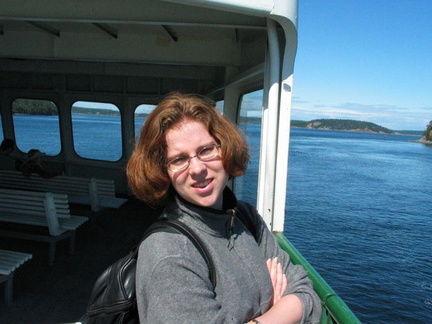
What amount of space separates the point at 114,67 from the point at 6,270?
4617 mm

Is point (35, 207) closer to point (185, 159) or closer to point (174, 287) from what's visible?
point (185, 159)

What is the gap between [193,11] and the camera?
2.62 metres

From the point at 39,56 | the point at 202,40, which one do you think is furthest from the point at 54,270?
the point at 202,40

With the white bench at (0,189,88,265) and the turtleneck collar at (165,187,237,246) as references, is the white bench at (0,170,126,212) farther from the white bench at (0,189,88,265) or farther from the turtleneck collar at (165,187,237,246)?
the turtleneck collar at (165,187,237,246)

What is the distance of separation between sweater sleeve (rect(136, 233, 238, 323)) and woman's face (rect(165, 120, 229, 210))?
229 mm

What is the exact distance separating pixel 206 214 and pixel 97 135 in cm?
786

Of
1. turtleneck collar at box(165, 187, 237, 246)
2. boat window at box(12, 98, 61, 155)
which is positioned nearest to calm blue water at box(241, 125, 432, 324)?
turtleneck collar at box(165, 187, 237, 246)

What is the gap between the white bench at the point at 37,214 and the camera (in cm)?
469

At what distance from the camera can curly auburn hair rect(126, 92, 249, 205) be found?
1432 millimetres

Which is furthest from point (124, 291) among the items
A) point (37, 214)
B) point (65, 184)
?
point (65, 184)

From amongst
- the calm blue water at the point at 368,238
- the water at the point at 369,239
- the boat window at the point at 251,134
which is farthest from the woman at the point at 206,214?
the water at the point at 369,239

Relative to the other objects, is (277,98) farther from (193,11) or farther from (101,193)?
(101,193)

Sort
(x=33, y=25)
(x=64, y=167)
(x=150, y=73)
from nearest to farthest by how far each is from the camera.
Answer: (x=33, y=25), (x=150, y=73), (x=64, y=167)

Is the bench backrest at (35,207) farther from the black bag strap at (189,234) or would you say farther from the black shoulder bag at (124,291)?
Answer: the black bag strap at (189,234)
